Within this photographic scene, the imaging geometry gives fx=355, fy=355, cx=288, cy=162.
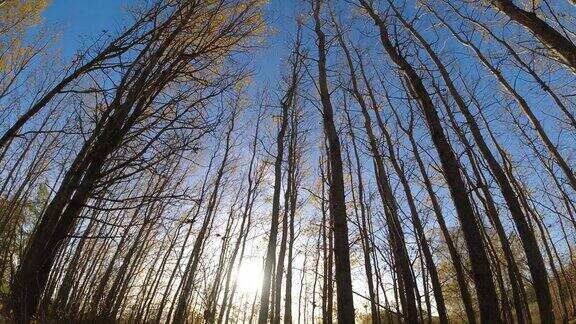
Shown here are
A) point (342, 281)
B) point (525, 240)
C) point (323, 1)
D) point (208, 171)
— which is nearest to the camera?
point (342, 281)

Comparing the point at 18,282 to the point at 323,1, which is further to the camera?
the point at 323,1

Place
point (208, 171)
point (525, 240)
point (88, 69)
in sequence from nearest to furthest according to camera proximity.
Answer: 1. point (88, 69)
2. point (525, 240)
3. point (208, 171)

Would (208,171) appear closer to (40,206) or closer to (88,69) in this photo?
(88,69)

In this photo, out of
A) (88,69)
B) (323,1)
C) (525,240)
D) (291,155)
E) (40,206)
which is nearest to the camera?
(88,69)

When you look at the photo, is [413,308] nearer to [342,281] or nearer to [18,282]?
[342,281]

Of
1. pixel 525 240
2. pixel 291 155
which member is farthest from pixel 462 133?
pixel 291 155

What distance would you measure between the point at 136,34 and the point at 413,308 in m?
6.99

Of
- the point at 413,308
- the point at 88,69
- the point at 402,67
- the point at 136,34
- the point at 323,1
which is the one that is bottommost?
the point at 413,308

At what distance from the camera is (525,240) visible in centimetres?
687

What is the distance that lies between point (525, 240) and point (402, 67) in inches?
194

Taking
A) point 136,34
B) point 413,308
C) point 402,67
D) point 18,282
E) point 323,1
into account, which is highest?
point 323,1

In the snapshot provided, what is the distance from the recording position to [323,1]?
7.80 metres

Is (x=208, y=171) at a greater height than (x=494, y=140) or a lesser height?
lesser

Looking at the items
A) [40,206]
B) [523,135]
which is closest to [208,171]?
[523,135]
